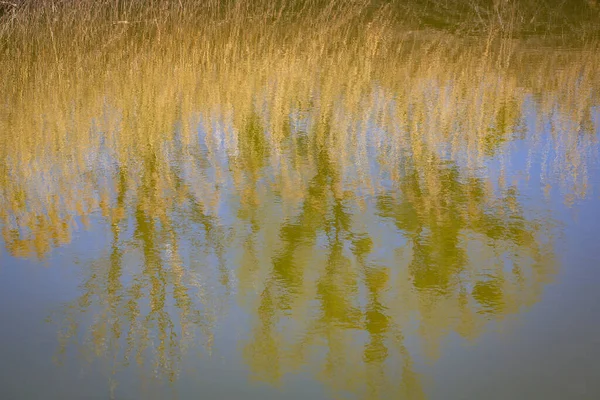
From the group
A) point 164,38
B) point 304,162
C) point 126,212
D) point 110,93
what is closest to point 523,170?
point 304,162

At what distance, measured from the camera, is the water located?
1511 mm

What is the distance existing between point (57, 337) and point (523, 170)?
1.62m

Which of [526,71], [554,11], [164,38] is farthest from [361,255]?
[554,11]

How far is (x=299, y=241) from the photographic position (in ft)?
6.80

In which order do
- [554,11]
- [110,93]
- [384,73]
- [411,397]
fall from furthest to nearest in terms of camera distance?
[554,11] → [384,73] → [110,93] → [411,397]

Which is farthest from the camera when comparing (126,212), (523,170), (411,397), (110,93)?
(110,93)

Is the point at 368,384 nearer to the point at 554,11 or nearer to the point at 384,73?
the point at 384,73

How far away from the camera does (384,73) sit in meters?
3.88

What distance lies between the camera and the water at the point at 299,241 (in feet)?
4.96

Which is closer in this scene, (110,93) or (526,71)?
(110,93)

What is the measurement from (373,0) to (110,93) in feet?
11.2

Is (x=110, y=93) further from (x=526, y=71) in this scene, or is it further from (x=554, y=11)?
(x=554, y=11)

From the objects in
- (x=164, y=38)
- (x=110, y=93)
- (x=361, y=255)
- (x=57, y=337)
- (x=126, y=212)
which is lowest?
(x=57, y=337)

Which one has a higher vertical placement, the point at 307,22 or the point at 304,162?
the point at 307,22
